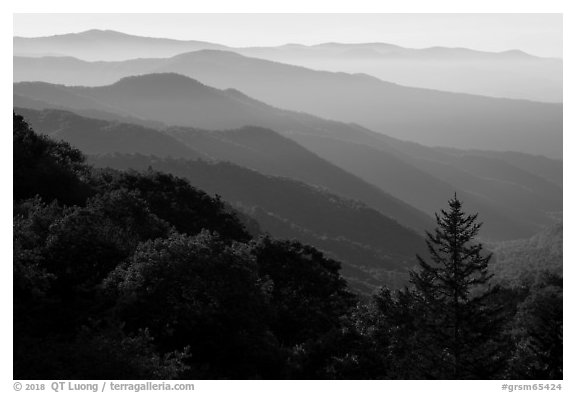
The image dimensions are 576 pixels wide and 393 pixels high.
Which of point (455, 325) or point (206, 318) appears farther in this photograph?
point (455, 325)

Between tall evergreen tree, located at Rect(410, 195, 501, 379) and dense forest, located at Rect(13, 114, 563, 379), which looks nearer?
dense forest, located at Rect(13, 114, 563, 379)

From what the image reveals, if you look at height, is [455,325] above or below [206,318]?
below

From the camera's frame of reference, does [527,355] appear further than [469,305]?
Yes

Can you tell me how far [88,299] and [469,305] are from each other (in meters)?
16.3

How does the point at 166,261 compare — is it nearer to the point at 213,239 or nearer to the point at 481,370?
the point at 213,239

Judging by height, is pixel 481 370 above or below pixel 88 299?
below

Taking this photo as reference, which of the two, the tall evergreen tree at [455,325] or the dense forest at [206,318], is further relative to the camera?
the tall evergreen tree at [455,325]

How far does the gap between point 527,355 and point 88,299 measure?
23.6 meters

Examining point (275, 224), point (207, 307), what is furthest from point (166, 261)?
point (275, 224)
